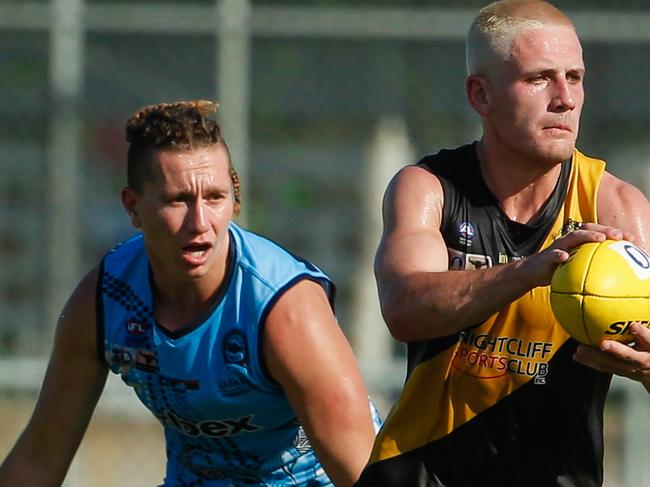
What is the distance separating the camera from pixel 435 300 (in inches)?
134

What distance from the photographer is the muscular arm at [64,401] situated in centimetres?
419

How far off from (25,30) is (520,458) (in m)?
5.18

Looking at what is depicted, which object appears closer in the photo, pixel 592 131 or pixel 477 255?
pixel 477 255

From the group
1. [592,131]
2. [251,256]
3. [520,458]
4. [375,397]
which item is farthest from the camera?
[592,131]

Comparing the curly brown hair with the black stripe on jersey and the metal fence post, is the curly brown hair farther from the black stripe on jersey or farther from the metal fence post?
the metal fence post

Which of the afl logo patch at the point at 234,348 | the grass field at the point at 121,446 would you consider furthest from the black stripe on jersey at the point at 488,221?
the grass field at the point at 121,446

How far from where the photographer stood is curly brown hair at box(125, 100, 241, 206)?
4020 millimetres

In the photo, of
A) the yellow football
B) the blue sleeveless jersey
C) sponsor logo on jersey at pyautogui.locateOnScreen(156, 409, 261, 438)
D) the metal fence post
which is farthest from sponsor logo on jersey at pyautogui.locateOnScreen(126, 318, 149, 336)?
the metal fence post

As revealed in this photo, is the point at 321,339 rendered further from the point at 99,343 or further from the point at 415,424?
the point at 99,343

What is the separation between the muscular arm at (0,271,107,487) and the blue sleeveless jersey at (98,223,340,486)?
6 cm

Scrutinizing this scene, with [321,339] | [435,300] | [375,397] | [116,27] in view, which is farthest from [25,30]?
[435,300]

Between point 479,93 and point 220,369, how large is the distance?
43.6 inches

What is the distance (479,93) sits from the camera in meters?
3.79

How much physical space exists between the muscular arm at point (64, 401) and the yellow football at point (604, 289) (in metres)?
1.61
